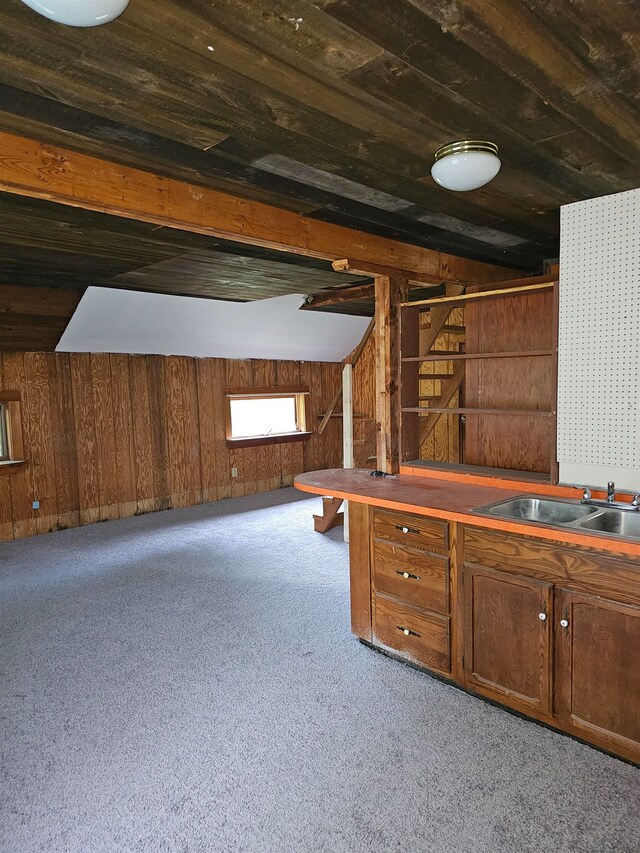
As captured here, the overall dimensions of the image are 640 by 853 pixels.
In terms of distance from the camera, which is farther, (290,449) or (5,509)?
(290,449)

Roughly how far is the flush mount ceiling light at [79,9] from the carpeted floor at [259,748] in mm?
2219

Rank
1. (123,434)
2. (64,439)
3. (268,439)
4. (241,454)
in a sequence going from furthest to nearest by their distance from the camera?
(268,439) < (241,454) < (123,434) < (64,439)

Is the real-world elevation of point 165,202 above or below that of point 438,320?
above

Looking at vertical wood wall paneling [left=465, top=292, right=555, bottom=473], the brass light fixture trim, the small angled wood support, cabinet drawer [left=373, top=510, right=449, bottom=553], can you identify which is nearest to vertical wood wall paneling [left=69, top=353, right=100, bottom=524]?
the small angled wood support

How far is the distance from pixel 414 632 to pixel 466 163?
208cm

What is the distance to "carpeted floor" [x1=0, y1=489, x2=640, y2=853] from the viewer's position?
69.7 inches

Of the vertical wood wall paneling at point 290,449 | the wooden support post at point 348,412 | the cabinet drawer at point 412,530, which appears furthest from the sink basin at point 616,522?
the vertical wood wall paneling at point 290,449

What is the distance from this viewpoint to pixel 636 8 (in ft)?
4.47

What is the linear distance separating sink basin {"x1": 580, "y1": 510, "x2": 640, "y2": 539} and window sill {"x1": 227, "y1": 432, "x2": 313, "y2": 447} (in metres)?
4.97

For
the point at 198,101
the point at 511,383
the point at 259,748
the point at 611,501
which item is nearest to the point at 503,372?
the point at 511,383

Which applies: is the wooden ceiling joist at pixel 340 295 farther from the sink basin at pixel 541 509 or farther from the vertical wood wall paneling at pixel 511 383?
the sink basin at pixel 541 509

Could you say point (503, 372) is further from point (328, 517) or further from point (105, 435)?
point (105, 435)

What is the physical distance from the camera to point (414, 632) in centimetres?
270

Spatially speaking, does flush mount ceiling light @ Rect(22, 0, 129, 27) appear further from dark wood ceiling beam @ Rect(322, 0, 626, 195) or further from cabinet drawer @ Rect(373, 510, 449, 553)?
cabinet drawer @ Rect(373, 510, 449, 553)
